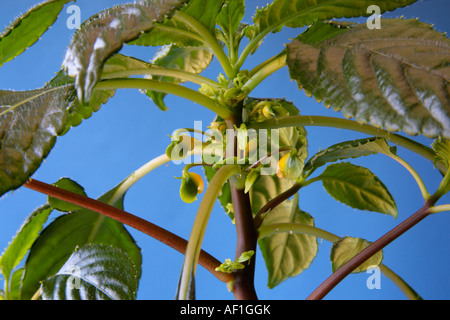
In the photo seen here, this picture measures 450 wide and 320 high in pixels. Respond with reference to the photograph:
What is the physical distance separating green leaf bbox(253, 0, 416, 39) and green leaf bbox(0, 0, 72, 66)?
0.12 m

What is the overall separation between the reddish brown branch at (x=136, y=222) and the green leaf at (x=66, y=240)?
0.10m

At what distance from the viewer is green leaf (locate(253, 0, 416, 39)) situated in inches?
10.9

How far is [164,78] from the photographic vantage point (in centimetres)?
41

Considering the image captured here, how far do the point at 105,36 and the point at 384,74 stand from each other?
0.43 ft

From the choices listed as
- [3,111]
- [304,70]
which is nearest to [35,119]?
[3,111]

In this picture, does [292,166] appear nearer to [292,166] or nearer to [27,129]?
[292,166]

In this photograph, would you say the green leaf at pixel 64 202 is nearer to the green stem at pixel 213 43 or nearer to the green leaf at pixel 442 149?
the green stem at pixel 213 43

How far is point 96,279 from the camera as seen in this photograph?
0.81ft

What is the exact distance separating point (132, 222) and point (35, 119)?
72 mm

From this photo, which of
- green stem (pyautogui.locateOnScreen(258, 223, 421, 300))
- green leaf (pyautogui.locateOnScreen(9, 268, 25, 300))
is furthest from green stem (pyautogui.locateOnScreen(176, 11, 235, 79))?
green leaf (pyautogui.locateOnScreen(9, 268, 25, 300))

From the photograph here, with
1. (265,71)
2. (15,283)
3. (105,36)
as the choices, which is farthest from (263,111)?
(15,283)

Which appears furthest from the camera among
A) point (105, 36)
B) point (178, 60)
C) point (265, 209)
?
point (178, 60)

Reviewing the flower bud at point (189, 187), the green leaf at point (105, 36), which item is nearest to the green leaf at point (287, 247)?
the flower bud at point (189, 187)

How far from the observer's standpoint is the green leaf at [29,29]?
0.27m
